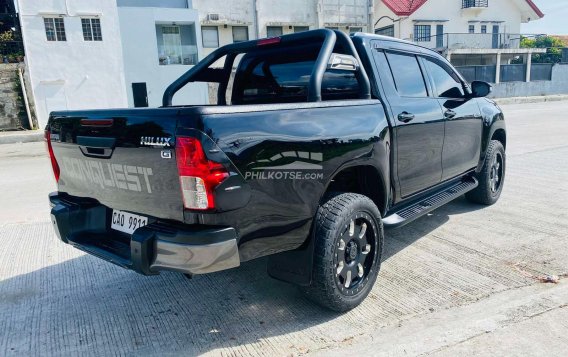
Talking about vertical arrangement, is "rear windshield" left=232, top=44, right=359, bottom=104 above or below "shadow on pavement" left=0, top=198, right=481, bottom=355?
above

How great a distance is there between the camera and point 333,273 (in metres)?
2.79

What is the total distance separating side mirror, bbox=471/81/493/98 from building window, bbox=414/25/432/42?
32.6m

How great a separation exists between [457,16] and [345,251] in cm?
3967

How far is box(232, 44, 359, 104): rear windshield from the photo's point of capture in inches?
141

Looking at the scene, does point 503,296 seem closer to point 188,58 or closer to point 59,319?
point 59,319

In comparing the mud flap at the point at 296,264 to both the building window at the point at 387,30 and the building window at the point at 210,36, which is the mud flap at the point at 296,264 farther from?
the building window at the point at 387,30

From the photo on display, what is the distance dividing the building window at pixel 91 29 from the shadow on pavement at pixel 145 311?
20.7m

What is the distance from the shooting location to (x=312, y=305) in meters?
3.10

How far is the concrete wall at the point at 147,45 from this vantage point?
2331 centimetres

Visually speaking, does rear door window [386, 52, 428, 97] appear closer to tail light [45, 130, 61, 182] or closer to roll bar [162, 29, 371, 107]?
roll bar [162, 29, 371, 107]

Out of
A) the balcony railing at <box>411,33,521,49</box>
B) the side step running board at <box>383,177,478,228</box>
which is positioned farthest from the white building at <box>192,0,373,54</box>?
the side step running board at <box>383,177,478,228</box>

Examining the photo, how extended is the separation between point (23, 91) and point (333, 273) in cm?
2108

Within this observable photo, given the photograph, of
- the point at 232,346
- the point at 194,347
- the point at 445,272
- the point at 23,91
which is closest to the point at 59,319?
the point at 194,347

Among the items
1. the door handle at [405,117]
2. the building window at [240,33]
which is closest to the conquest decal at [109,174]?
the door handle at [405,117]
